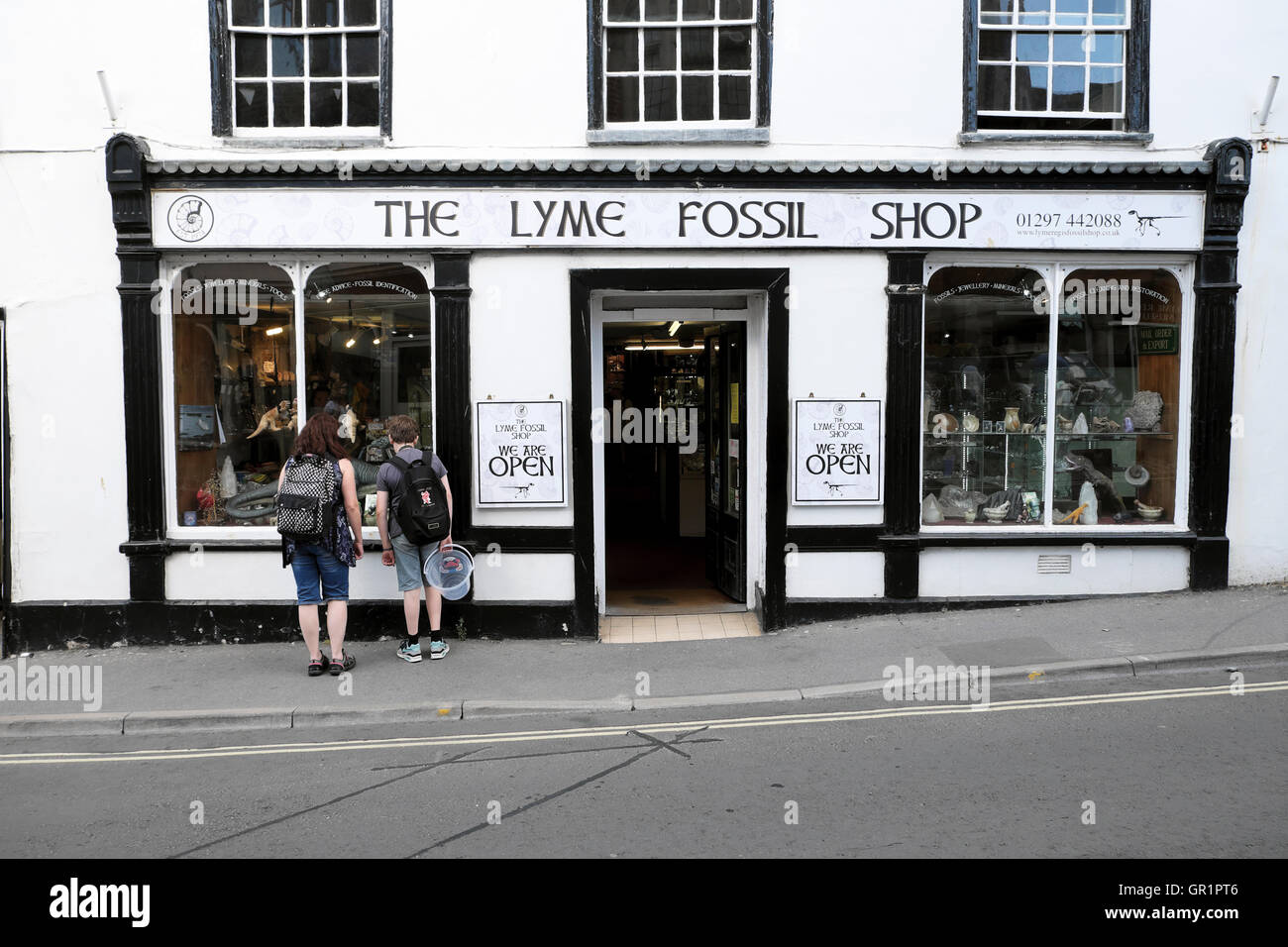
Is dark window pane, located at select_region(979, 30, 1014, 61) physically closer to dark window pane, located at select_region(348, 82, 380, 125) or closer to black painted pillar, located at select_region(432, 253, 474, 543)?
black painted pillar, located at select_region(432, 253, 474, 543)

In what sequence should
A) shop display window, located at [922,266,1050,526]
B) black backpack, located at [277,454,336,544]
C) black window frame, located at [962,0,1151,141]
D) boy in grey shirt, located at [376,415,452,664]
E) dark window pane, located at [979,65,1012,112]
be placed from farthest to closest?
shop display window, located at [922,266,1050,526] → dark window pane, located at [979,65,1012,112] → black window frame, located at [962,0,1151,141] → boy in grey shirt, located at [376,415,452,664] → black backpack, located at [277,454,336,544]

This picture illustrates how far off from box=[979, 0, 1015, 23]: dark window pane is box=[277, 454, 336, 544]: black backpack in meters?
6.69

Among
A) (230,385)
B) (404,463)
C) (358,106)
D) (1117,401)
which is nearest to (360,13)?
(358,106)

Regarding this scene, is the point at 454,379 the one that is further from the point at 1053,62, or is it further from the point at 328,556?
the point at 1053,62

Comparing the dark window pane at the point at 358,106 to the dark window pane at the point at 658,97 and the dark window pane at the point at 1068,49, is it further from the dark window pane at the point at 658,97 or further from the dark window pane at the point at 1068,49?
the dark window pane at the point at 1068,49

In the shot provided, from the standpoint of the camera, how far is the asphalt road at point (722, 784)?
4.61 m

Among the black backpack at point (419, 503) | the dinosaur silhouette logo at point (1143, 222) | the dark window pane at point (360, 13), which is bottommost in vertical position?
the black backpack at point (419, 503)

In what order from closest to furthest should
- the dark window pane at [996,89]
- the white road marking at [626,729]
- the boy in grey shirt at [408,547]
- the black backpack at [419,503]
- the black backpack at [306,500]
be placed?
the white road marking at [626,729] < the black backpack at [306,500] < the black backpack at [419,503] < the boy in grey shirt at [408,547] < the dark window pane at [996,89]

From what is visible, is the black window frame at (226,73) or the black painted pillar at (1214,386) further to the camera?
the black painted pillar at (1214,386)

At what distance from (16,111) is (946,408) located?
8.36m

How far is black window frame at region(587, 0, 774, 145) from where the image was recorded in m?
8.37

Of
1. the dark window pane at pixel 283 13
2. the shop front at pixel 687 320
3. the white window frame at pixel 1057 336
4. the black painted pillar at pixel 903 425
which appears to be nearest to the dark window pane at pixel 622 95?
the shop front at pixel 687 320

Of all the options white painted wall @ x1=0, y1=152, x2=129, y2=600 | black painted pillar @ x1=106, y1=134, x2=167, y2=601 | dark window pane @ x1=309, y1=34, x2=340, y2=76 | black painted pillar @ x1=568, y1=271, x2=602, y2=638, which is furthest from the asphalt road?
dark window pane @ x1=309, y1=34, x2=340, y2=76

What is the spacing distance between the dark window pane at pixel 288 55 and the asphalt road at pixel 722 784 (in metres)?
5.59
